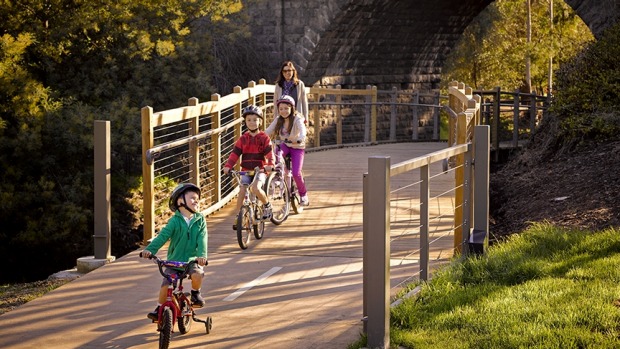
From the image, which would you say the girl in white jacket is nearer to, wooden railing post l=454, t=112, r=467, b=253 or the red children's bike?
wooden railing post l=454, t=112, r=467, b=253

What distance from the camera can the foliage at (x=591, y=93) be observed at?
45.3 feet

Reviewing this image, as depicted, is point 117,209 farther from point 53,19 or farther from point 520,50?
point 520,50

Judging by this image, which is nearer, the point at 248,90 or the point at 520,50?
the point at 248,90

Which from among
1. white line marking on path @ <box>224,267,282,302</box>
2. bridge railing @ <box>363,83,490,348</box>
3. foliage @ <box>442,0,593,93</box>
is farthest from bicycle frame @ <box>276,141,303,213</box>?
foliage @ <box>442,0,593,93</box>

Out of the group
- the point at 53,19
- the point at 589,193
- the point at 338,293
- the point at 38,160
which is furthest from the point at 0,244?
the point at 338,293

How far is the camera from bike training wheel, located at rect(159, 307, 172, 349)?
6.42m

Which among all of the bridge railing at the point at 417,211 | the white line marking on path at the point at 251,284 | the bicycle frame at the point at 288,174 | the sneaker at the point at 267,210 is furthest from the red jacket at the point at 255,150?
the white line marking on path at the point at 251,284

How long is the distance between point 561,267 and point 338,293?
1548 mm

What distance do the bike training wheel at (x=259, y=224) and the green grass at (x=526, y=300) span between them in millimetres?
2195

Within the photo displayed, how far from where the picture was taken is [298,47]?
28.0 metres

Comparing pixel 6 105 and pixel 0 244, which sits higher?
pixel 6 105

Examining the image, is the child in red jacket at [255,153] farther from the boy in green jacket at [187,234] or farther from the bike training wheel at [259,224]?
the boy in green jacket at [187,234]

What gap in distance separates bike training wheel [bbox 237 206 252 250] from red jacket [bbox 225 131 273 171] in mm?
494

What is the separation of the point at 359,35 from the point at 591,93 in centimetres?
1522
